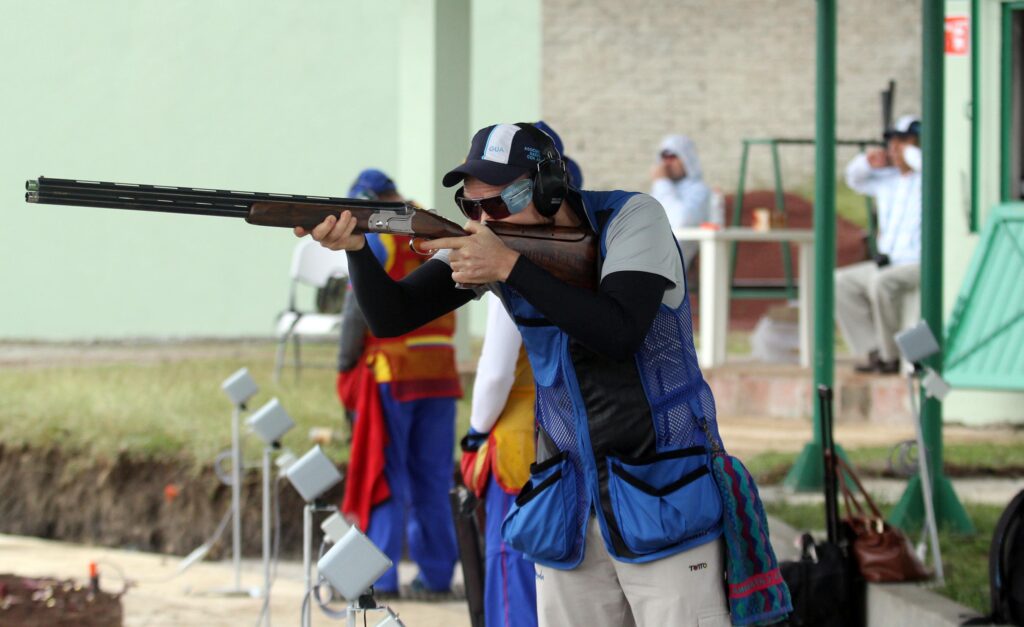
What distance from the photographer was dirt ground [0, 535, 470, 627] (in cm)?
636

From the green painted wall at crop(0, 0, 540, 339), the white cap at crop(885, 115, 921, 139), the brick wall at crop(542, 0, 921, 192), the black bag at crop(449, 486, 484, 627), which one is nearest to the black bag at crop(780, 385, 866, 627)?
A: the black bag at crop(449, 486, 484, 627)

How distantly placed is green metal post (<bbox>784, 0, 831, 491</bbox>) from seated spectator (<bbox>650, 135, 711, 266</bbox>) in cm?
409

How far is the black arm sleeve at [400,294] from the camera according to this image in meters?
3.00

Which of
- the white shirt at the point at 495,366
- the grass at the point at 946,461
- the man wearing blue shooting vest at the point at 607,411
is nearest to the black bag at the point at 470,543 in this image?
the white shirt at the point at 495,366

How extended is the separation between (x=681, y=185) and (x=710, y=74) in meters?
7.42

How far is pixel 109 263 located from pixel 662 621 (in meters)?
11.1

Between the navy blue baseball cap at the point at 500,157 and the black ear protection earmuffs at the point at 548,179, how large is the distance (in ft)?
0.05

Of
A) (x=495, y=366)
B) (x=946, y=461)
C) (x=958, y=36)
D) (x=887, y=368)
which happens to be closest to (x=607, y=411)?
(x=495, y=366)

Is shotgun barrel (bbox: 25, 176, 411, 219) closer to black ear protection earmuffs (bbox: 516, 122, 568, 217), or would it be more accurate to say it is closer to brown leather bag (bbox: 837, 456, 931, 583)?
black ear protection earmuffs (bbox: 516, 122, 568, 217)

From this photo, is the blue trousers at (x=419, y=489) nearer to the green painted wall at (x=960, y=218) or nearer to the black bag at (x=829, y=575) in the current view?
the black bag at (x=829, y=575)

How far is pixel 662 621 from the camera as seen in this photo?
2877mm

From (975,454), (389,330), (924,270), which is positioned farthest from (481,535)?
(975,454)

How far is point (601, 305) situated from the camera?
2721 millimetres

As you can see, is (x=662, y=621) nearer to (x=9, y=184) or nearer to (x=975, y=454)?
(x=975, y=454)
